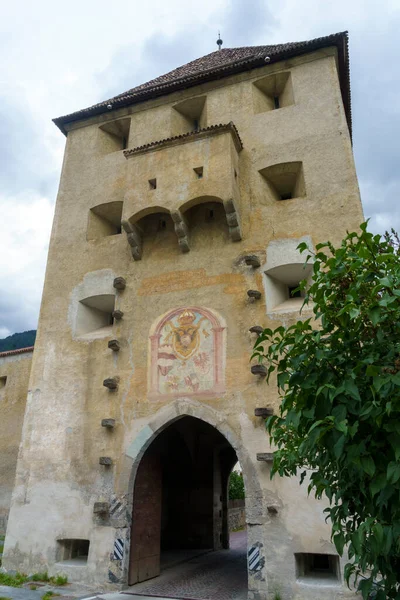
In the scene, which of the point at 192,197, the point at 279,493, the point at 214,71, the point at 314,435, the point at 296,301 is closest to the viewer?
the point at 314,435

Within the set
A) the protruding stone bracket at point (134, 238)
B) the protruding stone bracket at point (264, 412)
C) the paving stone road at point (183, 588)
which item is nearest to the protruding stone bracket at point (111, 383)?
the protruding stone bracket at point (134, 238)

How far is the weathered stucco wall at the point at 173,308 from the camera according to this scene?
8469mm

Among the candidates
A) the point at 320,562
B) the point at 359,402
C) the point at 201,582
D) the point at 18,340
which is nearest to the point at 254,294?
the point at 320,562

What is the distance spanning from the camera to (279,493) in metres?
7.94

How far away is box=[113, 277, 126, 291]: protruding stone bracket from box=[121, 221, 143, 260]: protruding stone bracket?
66 centimetres

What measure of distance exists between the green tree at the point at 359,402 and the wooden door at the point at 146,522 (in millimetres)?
6423

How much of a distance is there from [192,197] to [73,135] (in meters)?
5.60

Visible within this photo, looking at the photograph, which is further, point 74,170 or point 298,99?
point 74,170

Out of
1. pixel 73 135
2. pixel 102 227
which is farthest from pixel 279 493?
pixel 73 135

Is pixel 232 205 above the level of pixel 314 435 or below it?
above

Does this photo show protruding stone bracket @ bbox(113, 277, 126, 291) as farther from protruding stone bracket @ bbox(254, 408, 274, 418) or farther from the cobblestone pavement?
the cobblestone pavement

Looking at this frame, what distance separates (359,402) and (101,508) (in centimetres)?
703

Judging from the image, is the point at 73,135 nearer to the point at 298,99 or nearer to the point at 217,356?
the point at 298,99

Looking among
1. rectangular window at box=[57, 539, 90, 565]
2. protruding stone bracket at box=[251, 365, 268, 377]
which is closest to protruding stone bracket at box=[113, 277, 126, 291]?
protruding stone bracket at box=[251, 365, 268, 377]
